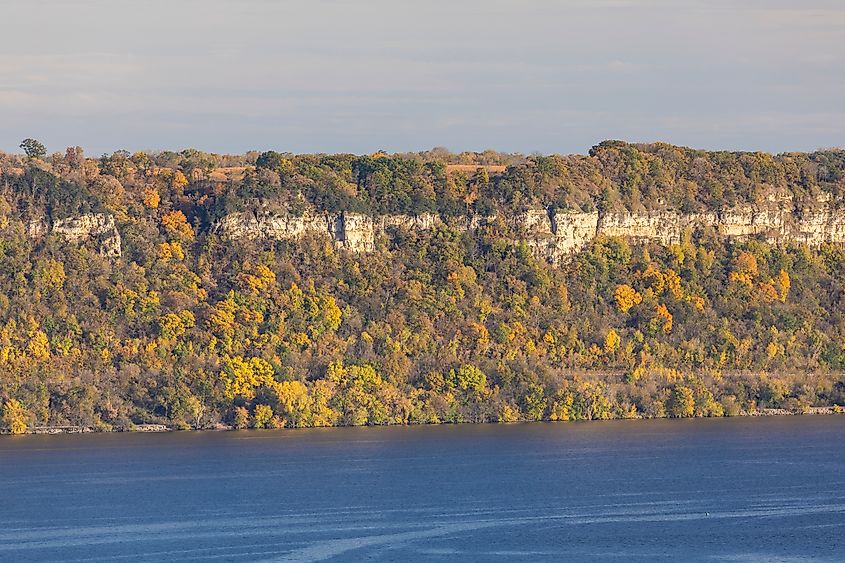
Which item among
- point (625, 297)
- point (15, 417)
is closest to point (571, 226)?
point (625, 297)

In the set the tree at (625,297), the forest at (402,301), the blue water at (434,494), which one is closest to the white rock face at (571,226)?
the forest at (402,301)

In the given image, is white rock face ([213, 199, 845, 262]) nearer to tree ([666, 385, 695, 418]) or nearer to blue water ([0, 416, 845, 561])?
tree ([666, 385, 695, 418])

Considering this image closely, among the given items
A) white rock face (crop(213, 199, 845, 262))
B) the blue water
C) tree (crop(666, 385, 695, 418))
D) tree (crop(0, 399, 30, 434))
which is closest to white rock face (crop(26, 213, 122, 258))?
white rock face (crop(213, 199, 845, 262))

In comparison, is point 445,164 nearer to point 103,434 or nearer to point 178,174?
point 178,174

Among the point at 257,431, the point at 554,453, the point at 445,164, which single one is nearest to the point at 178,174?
the point at 445,164

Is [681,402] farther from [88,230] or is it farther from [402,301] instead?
[88,230]

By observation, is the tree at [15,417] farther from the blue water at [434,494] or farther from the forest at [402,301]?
the blue water at [434,494]
